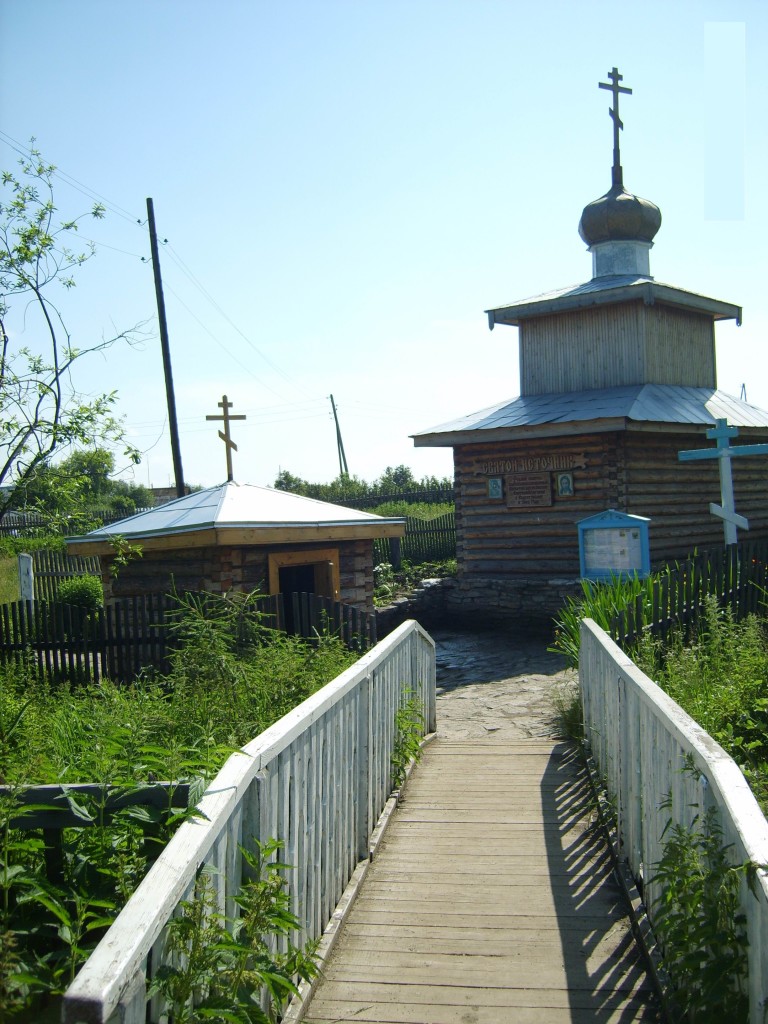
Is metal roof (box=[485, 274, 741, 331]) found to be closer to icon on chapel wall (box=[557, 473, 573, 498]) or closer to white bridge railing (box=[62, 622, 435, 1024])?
icon on chapel wall (box=[557, 473, 573, 498])

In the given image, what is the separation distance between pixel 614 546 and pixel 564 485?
3569 mm

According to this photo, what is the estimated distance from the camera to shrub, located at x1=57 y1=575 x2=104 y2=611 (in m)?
21.5

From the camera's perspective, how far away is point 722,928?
2945 millimetres

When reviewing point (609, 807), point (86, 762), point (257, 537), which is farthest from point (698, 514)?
point (86, 762)

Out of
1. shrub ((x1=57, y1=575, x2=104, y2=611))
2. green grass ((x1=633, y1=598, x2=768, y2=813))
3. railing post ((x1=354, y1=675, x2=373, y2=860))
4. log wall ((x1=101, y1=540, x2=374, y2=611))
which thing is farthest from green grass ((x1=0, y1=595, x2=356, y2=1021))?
shrub ((x1=57, y1=575, x2=104, y2=611))

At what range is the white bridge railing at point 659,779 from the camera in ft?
8.57

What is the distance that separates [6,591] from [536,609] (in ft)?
46.9

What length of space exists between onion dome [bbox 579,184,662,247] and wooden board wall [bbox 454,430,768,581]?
5501 mm

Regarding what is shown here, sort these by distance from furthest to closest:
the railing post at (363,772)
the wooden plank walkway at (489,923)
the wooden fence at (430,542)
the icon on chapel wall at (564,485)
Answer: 1. the wooden fence at (430,542)
2. the icon on chapel wall at (564,485)
3. the railing post at (363,772)
4. the wooden plank walkway at (489,923)

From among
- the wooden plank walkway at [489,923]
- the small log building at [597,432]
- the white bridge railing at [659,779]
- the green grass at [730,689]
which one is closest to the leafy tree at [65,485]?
the wooden plank walkway at [489,923]

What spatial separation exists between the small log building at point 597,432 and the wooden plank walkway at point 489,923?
10.5 meters

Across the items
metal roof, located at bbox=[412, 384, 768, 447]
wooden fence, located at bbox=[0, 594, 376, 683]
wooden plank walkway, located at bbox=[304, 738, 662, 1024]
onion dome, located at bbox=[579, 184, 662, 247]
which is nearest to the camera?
wooden plank walkway, located at bbox=[304, 738, 662, 1024]

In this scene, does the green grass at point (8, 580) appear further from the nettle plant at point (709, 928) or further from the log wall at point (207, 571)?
the nettle plant at point (709, 928)

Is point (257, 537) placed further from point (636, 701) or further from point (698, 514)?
point (698, 514)
